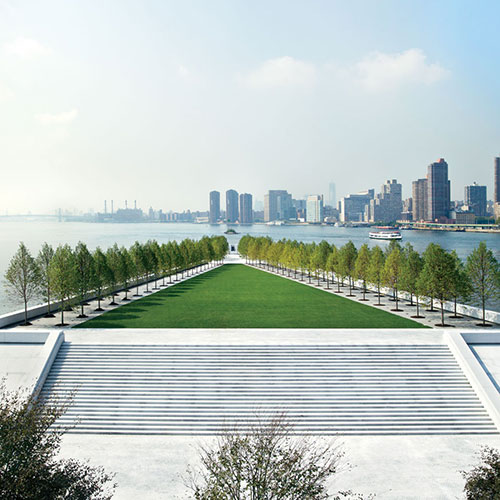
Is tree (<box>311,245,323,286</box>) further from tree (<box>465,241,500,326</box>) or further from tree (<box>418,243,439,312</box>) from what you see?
tree (<box>465,241,500,326</box>)

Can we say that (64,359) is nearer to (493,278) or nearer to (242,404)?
(242,404)

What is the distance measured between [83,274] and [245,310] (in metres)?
12.0

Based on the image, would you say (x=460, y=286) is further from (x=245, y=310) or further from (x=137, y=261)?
(x=137, y=261)

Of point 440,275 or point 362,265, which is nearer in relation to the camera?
point 440,275

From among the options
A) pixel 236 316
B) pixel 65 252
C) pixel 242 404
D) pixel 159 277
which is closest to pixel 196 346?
pixel 242 404

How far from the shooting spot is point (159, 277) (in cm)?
5809

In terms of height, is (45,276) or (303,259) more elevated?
(45,276)

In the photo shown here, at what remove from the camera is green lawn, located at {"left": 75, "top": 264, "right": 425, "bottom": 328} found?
1126 inches

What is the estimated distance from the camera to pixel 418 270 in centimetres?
3653

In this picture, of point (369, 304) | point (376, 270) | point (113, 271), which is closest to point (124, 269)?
point (113, 271)

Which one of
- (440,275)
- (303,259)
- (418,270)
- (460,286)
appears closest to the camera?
(440,275)

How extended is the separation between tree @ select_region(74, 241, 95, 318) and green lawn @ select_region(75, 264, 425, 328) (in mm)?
2185

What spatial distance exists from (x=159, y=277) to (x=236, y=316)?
29.2 m

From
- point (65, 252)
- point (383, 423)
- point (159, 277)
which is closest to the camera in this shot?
point (383, 423)
